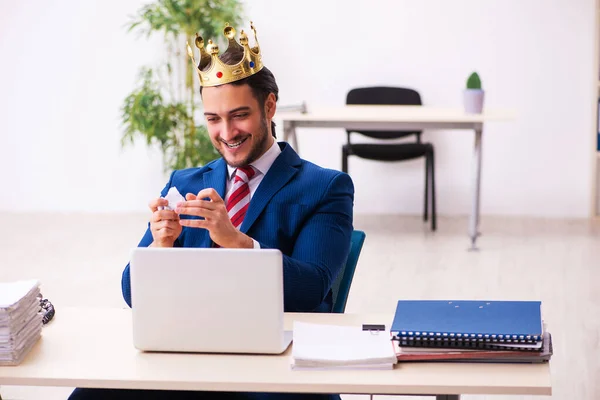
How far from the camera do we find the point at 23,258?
5.40 metres

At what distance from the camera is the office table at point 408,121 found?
5.34 metres

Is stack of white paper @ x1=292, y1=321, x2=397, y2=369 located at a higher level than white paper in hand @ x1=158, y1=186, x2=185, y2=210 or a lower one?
lower

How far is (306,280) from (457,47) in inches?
176

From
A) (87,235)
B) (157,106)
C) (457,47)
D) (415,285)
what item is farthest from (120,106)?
(415,285)

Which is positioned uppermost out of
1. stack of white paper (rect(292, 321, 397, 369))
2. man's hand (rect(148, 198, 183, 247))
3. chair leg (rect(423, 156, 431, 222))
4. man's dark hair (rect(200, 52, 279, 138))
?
man's dark hair (rect(200, 52, 279, 138))

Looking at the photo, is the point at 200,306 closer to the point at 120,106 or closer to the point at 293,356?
the point at 293,356

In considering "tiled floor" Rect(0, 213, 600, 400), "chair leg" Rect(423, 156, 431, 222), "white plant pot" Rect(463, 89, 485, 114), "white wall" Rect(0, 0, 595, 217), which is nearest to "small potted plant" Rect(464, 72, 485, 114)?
"white plant pot" Rect(463, 89, 485, 114)

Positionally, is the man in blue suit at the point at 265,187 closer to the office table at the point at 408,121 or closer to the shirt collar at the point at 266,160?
the shirt collar at the point at 266,160

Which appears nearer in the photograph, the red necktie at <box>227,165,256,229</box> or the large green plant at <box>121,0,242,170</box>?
the red necktie at <box>227,165,256,229</box>

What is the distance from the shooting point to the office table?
534 cm

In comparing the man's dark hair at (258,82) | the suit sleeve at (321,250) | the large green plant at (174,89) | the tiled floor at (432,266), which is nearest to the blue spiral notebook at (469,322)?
the suit sleeve at (321,250)

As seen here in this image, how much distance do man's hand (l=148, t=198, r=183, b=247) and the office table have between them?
336cm

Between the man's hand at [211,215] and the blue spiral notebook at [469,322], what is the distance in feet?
1.30

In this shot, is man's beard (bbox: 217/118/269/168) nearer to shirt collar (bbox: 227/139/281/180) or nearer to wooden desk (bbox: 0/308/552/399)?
shirt collar (bbox: 227/139/281/180)
